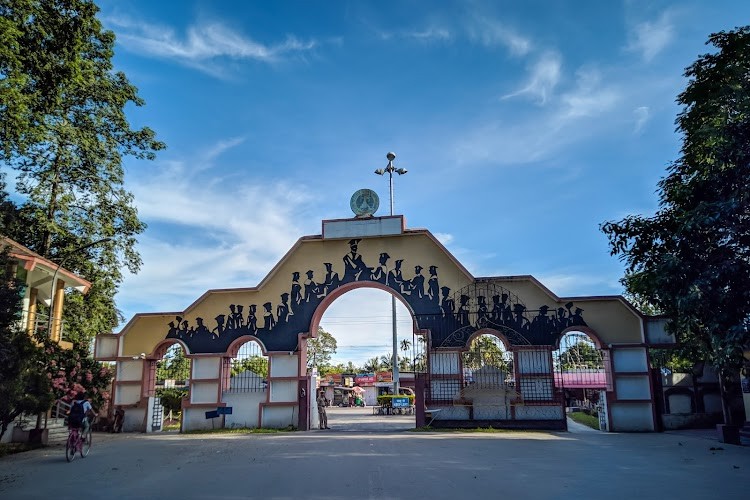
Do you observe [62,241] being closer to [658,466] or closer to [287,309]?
[287,309]

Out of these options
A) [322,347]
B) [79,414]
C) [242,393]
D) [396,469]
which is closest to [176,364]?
[242,393]

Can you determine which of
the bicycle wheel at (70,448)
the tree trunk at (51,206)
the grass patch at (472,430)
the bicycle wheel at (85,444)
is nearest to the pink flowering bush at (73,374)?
the bicycle wheel at (85,444)

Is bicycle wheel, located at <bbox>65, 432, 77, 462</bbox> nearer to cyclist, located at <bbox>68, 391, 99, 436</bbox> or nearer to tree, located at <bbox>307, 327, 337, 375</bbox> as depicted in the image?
cyclist, located at <bbox>68, 391, 99, 436</bbox>

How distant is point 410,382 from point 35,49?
130ft

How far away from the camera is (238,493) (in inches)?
324

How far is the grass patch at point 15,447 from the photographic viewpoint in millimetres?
13531

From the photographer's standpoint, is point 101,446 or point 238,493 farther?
point 101,446

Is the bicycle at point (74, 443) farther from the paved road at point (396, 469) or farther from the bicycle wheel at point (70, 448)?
the paved road at point (396, 469)

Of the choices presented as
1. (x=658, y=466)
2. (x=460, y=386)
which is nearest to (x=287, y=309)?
(x=460, y=386)

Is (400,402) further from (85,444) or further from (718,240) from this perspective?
(718,240)

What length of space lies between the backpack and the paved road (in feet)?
2.85

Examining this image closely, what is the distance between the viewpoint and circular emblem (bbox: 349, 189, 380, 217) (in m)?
21.3

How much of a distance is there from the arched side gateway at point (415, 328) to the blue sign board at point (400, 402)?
48.3 feet

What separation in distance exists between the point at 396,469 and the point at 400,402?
2461 cm
